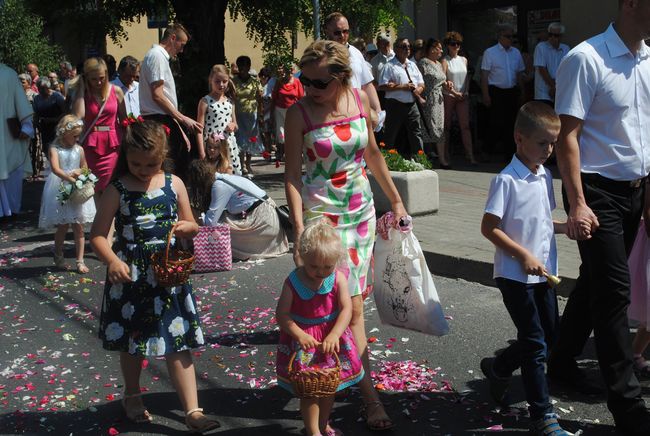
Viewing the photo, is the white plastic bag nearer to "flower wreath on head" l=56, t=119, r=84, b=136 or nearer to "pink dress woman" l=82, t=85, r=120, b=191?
"flower wreath on head" l=56, t=119, r=84, b=136

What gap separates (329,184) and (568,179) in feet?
3.85

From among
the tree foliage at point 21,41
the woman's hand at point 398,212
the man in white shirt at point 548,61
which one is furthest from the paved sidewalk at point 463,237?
the tree foliage at point 21,41

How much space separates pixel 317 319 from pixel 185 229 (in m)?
0.82

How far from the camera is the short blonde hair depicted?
180 inches

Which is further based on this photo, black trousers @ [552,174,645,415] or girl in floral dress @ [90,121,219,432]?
girl in floral dress @ [90,121,219,432]

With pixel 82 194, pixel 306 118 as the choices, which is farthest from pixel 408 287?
pixel 82 194

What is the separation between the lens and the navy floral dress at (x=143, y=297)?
4.90m

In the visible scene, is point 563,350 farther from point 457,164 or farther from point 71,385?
point 457,164

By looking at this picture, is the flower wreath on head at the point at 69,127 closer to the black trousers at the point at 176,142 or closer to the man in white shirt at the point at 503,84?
the black trousers at the point at 176,142

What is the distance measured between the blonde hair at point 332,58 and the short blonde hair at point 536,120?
2.93 feet

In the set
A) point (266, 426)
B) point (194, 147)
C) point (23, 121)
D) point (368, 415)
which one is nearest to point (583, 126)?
point (368, 415)

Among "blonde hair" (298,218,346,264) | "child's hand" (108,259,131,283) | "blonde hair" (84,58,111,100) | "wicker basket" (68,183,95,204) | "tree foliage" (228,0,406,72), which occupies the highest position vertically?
"tree foliage" (228,0,406,72)

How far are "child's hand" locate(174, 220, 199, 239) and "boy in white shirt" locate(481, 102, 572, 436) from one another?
1.41 m

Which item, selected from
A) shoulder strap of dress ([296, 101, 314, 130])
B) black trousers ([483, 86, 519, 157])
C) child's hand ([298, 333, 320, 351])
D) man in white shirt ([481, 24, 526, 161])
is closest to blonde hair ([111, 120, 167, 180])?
shoulder strap of dress ([296, 101, 314, 130])
